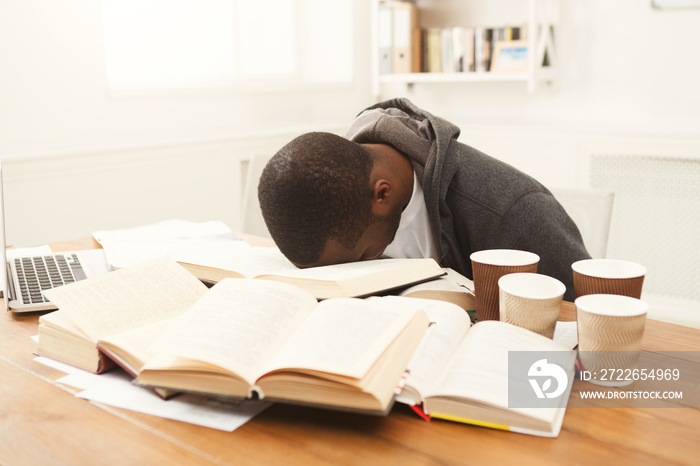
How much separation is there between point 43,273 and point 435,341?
33.0 inches

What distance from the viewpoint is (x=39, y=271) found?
1272 mm

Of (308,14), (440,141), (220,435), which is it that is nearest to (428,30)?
(308,14)

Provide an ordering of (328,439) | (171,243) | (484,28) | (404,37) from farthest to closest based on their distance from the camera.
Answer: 1. (404,37)
2. (484,28)
3. (171,243)
4. (328,439)

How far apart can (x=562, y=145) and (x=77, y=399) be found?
8.63 feet

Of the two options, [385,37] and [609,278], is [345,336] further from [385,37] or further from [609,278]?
[385,37]

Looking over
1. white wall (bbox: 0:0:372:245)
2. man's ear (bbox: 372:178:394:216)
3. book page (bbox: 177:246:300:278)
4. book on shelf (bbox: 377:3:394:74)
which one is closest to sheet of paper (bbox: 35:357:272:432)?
book page (bbox: 177:246:300:278)

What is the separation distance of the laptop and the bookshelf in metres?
2.11

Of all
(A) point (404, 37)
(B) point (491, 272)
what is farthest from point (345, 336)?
(A) point (404, 37)

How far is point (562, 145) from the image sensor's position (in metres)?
2.99

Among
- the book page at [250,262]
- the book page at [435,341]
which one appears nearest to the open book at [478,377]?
the book page at [435,341]

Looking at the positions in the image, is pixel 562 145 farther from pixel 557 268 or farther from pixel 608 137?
pixel 557 268

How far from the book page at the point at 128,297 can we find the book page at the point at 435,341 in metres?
0.35

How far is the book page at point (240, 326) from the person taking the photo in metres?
0.72

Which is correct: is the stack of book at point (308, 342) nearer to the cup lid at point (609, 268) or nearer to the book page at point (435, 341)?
the book page at point (435, 341)
